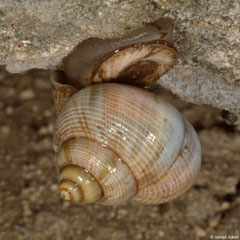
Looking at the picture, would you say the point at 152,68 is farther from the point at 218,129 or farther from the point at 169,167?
the point at 218,129

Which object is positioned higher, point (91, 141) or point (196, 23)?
point (196, 23)

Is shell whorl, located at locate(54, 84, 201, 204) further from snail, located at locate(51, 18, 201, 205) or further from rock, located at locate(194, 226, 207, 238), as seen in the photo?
rock, located at locate(194, 226, 207, 238)

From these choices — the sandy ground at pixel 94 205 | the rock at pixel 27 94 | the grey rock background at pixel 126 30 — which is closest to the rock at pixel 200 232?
the sandy ground at pixel 94 205

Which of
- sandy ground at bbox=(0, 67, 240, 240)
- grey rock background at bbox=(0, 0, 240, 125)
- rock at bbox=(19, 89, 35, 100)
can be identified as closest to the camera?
grey rock background at bbox=(0, 0, 240, 125)

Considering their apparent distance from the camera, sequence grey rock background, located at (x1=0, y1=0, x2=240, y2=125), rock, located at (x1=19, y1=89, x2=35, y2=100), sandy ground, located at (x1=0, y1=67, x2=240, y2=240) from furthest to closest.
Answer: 1. rock, located at (x1=19, y1=89, x2=35, y2=100)
2. sandy ground, located at (x1=0, y1=67, x2=240, y2=240)
3. grey rock background, located at (x1=0, y1=0, x2=240, y2=125)

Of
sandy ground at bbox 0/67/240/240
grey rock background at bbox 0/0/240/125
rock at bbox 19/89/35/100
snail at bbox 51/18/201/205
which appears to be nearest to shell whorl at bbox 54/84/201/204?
snail at bbox 51/18/201/205

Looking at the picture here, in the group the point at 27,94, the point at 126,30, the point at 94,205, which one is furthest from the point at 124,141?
the point at 27,94

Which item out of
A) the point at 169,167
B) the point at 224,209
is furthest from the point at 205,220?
the point at 169,167

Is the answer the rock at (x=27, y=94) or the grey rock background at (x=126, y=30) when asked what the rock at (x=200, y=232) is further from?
the rock at (x=27, y=94)
